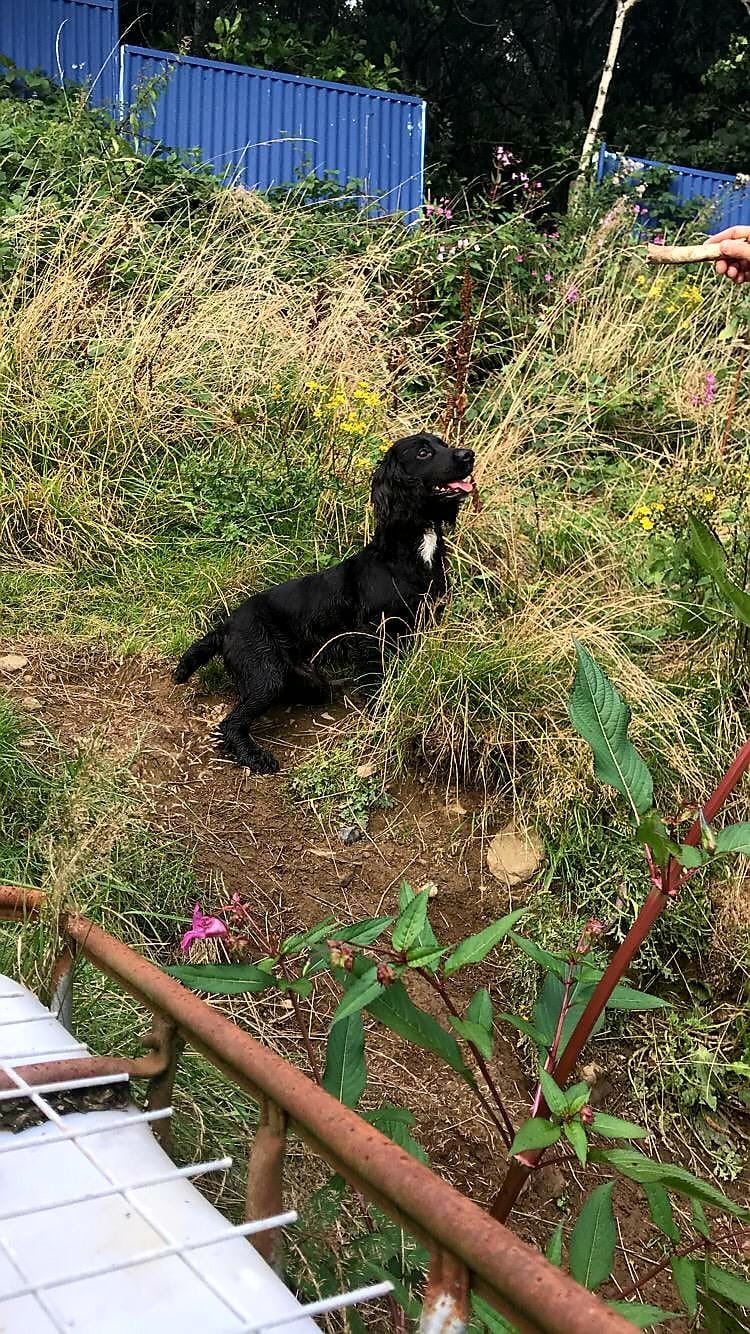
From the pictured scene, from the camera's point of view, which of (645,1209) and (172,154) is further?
(172,154)

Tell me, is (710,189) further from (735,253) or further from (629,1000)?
(629,1000)

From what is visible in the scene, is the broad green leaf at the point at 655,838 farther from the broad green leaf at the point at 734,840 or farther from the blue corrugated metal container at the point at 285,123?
the blue corrugated metal container at the point at 285,123

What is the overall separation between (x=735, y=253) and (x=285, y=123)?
831 cm

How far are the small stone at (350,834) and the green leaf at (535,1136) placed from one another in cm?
216

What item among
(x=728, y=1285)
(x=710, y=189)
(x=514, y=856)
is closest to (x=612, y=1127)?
(x=728, y=1285)

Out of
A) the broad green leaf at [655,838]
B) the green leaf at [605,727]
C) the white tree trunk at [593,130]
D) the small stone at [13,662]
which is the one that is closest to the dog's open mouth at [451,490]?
the small stone at [13,662]

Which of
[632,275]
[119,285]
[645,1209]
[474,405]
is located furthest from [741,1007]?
[632,275]

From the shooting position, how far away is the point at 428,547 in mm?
3793

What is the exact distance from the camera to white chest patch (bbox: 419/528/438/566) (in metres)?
3.79

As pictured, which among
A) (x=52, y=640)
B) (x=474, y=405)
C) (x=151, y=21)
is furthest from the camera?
(x=151, y=21)

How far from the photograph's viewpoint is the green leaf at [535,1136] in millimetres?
1105

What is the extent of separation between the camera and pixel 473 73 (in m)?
14.3

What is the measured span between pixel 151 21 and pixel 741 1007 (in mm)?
12870

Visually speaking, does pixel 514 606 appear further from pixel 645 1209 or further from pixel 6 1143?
pixel 6 1143
